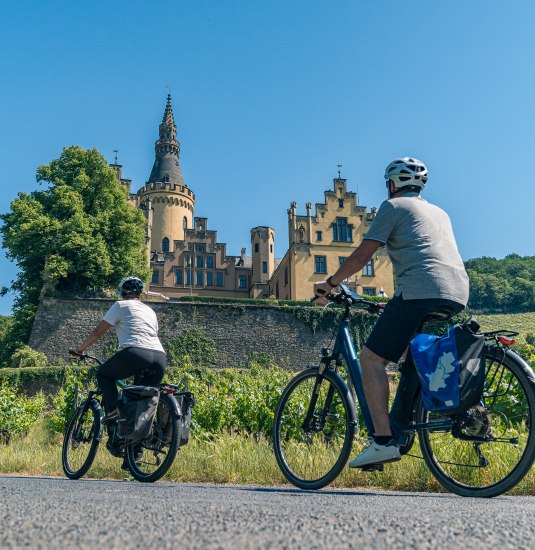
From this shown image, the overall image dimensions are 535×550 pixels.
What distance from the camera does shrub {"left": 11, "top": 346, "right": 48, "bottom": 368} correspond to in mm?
33050

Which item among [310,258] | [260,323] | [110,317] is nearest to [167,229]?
[310,258]

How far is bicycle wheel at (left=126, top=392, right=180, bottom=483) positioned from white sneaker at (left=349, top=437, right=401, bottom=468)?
1754 mm

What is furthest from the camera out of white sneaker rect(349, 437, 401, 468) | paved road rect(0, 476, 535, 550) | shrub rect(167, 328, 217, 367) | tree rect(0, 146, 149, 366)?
shrub rect(167, 328, 217, 367)

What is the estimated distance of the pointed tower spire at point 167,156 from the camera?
6612 cm

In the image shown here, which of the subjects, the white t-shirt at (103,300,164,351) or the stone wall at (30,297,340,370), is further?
the stone wall at (30,297,340,370)

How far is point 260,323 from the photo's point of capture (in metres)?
39.7

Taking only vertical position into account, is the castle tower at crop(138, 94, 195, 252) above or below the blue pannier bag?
above

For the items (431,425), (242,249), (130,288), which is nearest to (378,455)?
(431,425)

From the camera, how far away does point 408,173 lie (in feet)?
13.0

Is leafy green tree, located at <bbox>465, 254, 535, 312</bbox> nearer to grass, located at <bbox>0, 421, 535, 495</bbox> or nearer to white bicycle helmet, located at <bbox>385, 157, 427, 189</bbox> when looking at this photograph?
grass, located at <bbox>0, 421, 535, 495</bbox>

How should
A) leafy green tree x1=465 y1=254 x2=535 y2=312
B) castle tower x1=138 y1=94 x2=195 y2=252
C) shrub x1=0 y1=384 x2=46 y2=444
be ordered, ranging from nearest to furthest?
shrub x1=0 y1=384 x2=46 y2=444, castle tower x1=138 y1=94 x2=195 y2=252, leafy green tree x1=465 y1=254 x2=535 y2=312

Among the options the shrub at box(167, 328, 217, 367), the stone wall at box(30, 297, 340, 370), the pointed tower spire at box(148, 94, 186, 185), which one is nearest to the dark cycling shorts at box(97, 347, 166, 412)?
the shrub at box(167, 328, 217, 367)

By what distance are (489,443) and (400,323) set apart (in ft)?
2.71

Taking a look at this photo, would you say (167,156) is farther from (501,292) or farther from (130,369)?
(130,369)
